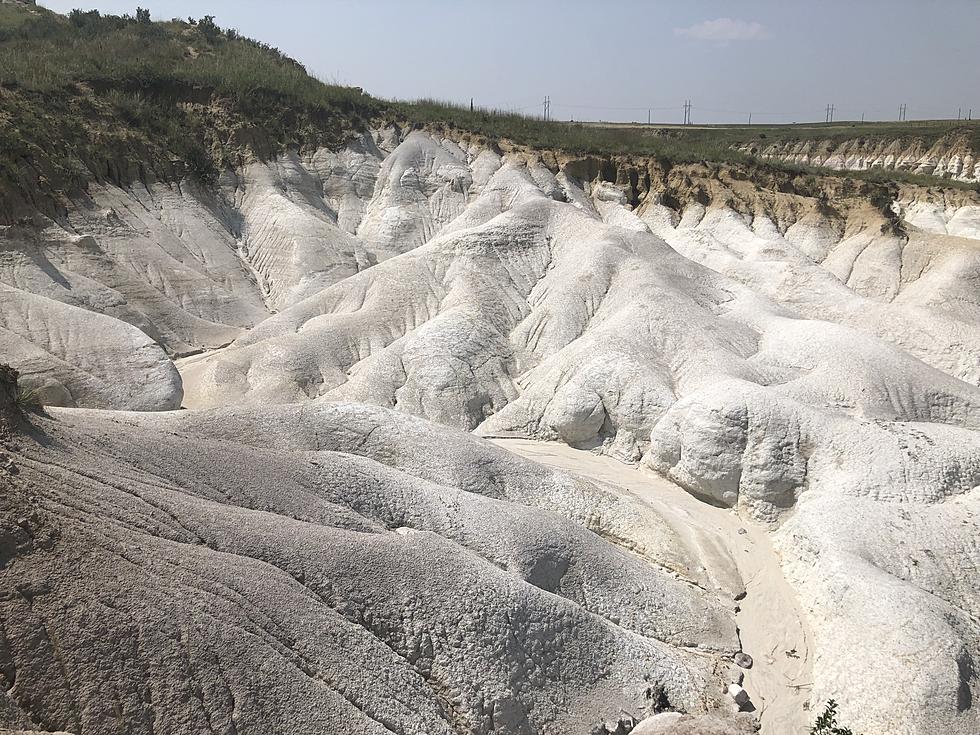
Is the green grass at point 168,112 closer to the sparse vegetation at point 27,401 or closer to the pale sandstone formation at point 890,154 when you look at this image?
the pale sandstone formation at point 890,154

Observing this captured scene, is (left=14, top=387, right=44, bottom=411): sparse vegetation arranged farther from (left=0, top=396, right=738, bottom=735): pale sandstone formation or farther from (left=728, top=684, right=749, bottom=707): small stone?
(left=728, top=684, right=749, bottom=707): small stone

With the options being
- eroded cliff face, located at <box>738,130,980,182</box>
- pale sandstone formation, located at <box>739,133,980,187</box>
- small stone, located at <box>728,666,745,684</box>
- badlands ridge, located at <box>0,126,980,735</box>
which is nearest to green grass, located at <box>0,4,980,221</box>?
badlands ridge, located at <box>0,126,980,735</box>

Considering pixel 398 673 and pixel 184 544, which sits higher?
pixel 184 544

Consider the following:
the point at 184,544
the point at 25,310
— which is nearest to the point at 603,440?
the point at 184,544

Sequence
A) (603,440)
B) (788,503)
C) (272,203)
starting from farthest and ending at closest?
(272,203)
(603,440)
(788,503)

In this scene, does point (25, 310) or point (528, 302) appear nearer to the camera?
point (25, 310)

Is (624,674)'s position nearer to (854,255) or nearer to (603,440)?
(603,440)

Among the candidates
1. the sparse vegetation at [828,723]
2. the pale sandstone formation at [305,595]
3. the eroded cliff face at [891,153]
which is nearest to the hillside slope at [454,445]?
the pale sandstone formation at [305,595]

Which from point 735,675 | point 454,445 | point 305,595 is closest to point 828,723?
point 735,675
